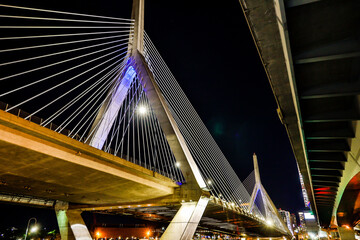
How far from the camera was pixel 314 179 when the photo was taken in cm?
1520

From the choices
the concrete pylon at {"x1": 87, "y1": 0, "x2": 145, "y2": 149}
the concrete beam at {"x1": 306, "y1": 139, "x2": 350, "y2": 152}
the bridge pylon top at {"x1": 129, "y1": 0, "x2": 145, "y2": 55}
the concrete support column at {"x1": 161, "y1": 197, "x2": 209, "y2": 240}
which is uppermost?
the bridge pylon top at {"x1": 129, "y1": 0, "x2": 145, "y2": 55}

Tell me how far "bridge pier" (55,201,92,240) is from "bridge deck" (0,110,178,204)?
409cm

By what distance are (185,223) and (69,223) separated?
1560cm

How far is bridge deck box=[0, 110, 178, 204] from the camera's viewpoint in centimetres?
1028

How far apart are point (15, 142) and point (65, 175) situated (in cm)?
528

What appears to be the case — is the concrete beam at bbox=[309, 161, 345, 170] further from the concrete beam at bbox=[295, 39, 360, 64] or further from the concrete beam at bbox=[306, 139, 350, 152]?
the concrete beam at bbox=[295, 39, 360, 64]

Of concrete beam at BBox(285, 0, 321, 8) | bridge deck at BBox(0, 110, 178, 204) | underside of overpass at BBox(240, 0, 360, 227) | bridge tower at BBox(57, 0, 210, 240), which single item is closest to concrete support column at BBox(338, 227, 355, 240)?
bridge tower at BBox(57, 0, 210, 240)

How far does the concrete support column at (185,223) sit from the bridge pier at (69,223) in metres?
13.5

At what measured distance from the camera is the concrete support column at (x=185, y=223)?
1424cm

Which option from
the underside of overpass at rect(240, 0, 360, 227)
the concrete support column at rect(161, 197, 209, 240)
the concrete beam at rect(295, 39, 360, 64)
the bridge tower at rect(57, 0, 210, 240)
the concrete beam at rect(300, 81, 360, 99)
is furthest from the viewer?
the bridge tower at rect(57, 0, 210, 240)

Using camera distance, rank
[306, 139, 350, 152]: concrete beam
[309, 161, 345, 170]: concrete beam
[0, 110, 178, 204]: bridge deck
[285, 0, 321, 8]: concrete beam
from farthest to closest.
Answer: [309, 161, 345, 170]: concrete beam < [0, 110, 178, 204]: bridge deck < [306, 139, 350, 152]: concrete beam < [285, 0, 321, 8]: concrete beam

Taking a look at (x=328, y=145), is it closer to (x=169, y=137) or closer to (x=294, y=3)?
(x=294, y=3)

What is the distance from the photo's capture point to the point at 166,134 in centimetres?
1675

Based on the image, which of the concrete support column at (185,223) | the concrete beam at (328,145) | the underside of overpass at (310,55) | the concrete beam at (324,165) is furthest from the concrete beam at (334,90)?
the concrete support column at (185,223)
